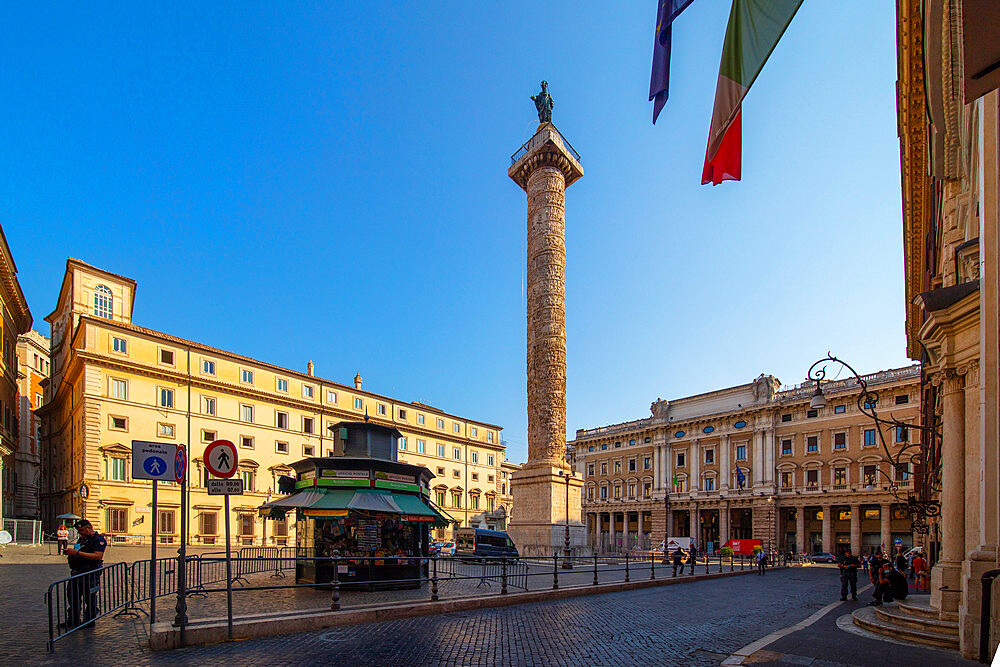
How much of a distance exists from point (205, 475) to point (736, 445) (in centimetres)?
4739

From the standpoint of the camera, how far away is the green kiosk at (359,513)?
1370 centimetres

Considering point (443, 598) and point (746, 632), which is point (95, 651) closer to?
point (443, 598)

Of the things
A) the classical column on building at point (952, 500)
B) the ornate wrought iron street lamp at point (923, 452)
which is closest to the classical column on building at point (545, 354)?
the ornate wrought iron street lamp at point (923, 452)

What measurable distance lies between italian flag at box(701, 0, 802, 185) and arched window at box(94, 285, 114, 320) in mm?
48390

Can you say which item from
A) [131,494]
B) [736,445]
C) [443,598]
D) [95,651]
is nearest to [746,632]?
[443,598]

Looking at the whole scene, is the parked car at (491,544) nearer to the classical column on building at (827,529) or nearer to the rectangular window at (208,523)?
the rectangular window at (208,523)

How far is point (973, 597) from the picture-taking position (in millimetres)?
8031

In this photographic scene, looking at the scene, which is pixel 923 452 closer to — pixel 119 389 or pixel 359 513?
pixel 359 513

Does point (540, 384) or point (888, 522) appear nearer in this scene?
point (540, 384)

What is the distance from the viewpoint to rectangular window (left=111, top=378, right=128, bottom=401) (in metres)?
38.4

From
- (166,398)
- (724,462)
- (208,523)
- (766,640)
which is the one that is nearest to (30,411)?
(166,398)

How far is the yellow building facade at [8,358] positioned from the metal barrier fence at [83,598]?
78.0 ft

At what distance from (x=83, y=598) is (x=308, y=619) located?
319 centimetres

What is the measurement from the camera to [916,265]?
79.9ft
